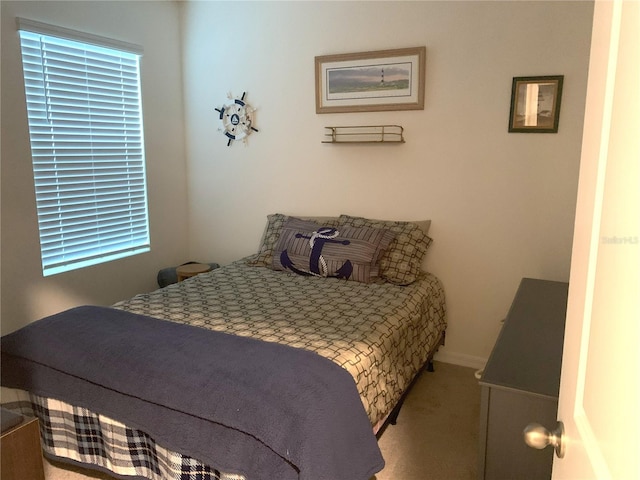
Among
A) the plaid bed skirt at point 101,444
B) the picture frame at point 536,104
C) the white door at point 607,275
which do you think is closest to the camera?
the white door at point 607,275

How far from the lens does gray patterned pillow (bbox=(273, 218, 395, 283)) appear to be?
301cm

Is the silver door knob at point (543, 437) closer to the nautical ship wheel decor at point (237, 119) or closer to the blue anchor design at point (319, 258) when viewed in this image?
the blue anchor design at point (319, 258)

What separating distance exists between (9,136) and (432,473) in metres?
2.78

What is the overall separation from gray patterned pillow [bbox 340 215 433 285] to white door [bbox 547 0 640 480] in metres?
2.03

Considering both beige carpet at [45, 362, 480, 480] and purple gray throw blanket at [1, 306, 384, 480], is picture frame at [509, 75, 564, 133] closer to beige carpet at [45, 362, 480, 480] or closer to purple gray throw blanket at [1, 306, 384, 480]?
beige carpet at [45, 362, 480, 480]

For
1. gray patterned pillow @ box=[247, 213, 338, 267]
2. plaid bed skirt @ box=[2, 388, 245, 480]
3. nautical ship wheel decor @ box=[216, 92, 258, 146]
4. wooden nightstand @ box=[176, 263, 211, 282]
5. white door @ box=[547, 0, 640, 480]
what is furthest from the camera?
nautical ship wheel decor @ box=[216, 92, 258, 146]

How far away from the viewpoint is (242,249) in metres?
3.98

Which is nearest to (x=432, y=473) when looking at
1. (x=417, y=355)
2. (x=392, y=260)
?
(x=417, y=355)

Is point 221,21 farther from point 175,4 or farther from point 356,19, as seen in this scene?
point 356,19

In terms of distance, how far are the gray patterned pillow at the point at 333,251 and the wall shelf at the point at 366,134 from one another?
0.61m

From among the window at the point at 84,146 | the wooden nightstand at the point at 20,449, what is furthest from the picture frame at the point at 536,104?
the wooden nightstand at the point at 20,449

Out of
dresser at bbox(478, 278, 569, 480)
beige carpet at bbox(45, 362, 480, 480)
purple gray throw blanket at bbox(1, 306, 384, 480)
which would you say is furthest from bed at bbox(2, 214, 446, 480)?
dresser at bbox(478, 278, 569, 480)

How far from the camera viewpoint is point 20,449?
64.1 inches

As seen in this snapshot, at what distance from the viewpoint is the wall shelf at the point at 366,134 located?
3.23m
